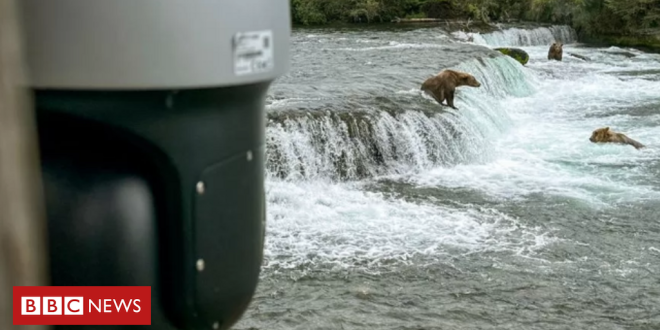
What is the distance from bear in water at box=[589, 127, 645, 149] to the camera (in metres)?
10.7

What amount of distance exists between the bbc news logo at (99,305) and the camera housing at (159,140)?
0.04 feet

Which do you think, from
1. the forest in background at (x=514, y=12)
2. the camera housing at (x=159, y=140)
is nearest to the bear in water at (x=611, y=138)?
the camera housing at (x=159, y=140)

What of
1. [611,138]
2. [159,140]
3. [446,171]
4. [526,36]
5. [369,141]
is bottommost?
[446,171]

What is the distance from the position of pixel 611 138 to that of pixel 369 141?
3275 millimetres

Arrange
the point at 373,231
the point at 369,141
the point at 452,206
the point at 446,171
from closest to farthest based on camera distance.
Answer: the point at 373,231, the point at 452,206, the point at 369,141, the point at 446,171

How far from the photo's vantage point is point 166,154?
120 centimetres

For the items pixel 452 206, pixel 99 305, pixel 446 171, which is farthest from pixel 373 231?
pixel 99 305

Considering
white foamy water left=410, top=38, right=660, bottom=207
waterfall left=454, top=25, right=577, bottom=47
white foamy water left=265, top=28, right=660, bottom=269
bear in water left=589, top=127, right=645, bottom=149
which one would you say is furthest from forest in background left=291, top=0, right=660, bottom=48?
bear in water left=589, top=127, right=645, bottom=149

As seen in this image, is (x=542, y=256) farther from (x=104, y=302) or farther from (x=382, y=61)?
(x=382, y=61)

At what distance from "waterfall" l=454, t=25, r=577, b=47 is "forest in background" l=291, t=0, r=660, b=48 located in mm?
576

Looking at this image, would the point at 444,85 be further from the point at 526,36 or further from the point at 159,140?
the point at 526,36

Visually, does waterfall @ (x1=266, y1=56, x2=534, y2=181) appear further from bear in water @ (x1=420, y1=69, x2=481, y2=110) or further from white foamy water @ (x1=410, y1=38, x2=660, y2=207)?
white foamy water @ (x1=410, y1=38, x2=660, y2=207)

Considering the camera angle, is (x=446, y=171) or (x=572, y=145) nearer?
(x=446, y=171)

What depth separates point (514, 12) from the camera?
29.6 meters
